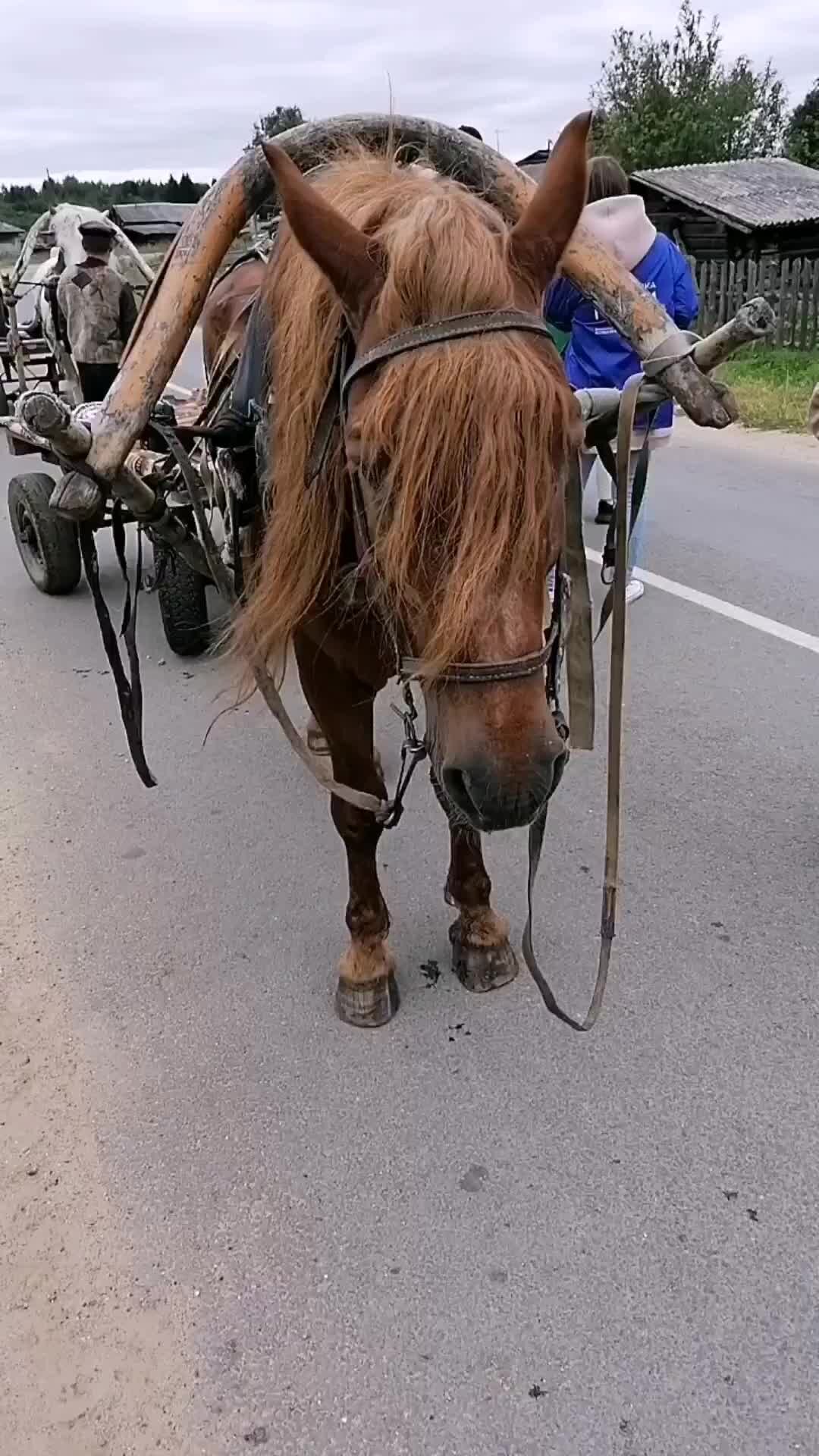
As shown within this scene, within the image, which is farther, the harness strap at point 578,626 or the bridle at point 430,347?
the harness strap at point 578,626

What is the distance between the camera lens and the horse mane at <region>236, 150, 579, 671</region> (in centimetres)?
163

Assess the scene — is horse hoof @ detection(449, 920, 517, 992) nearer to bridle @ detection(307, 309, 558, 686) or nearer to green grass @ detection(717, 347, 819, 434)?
bridle @ detection(307, 309, 558, 686)

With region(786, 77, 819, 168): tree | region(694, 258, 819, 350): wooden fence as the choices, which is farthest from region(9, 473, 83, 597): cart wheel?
region(786, 77, 819, 168): tree

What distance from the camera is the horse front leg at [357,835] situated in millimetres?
2607

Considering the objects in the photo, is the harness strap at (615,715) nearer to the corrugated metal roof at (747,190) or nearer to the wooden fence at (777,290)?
the wooden fence at (777,290)

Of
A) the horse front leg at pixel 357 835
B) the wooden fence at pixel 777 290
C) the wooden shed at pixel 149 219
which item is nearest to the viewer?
the horse front leg at pixel 357 835

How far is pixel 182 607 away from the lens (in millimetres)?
5070

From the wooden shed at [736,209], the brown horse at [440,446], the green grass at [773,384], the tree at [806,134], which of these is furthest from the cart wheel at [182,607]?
the tree at [806,134]

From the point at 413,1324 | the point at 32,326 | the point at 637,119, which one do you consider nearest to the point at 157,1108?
the point at 413,1324

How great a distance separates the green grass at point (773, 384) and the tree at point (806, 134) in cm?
1519

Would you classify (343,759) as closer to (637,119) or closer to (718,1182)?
(718,1182)

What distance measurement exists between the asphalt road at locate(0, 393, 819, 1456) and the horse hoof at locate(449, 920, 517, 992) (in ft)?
0.17

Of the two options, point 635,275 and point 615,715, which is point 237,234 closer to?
point 615,715

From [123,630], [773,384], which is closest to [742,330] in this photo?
[123,630]
